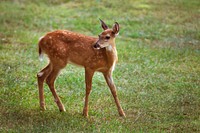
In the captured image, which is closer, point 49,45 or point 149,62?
point 49,45

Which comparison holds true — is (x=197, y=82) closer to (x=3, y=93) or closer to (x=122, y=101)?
(x=122, y=101)

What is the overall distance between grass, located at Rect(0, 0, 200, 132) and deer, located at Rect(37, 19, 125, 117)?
0.51 metres

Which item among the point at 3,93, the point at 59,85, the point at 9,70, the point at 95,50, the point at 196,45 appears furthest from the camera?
the point at 196,45

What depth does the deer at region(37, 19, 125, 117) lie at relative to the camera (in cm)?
862

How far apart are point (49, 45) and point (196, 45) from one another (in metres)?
6.56

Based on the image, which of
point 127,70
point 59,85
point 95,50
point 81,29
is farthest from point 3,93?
point 81,29

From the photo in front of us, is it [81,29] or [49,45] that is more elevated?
[49,45]

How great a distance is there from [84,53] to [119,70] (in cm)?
319

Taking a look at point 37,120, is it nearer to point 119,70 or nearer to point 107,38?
point 107,38

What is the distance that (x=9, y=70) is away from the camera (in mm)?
11219

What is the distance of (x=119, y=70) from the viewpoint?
11828 millimetres

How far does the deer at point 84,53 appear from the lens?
340 inches

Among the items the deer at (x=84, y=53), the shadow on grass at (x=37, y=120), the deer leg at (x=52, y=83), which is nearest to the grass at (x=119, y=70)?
the shadow on grass at (x=37, y=120)

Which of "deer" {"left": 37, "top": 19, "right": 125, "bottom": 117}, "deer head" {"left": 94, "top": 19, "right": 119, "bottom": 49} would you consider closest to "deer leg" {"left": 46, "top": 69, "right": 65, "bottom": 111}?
"deer" {"left": 37, "top": 19, "right": 125, "bottom": 117}
